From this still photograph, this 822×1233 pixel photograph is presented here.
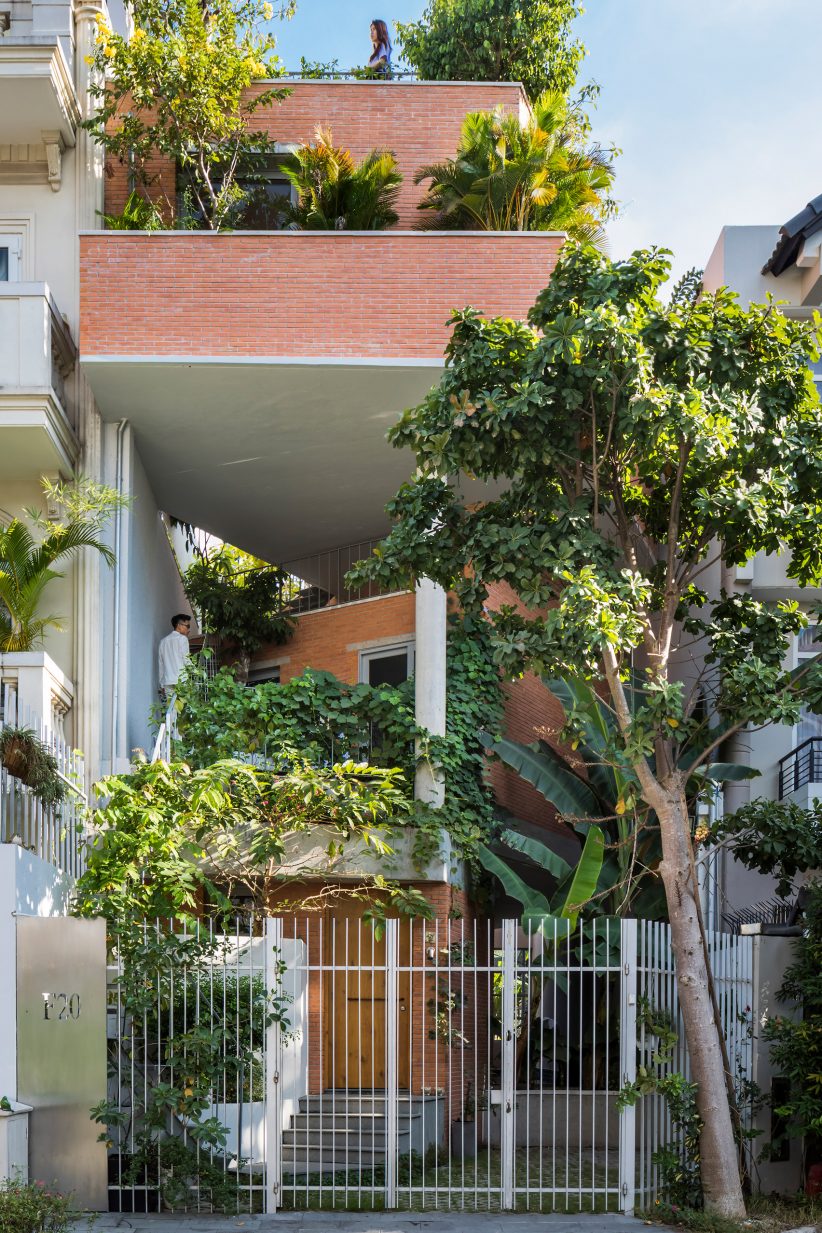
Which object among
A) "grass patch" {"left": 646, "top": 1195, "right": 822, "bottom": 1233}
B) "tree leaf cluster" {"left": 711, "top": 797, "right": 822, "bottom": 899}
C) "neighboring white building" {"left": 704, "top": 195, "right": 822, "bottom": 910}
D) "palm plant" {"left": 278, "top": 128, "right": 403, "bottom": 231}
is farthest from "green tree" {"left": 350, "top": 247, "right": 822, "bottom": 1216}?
"palm plant" {"left": 278, "top": 128, "right": 403, "bottom": 231}

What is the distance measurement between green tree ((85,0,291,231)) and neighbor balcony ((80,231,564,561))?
1.41 meters

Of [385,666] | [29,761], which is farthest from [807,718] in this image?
[29,761]

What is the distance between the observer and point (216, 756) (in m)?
16.0

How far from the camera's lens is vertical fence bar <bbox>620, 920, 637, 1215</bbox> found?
41.9ft

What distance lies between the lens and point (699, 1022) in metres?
12.4

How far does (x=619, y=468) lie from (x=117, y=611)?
6298 mm

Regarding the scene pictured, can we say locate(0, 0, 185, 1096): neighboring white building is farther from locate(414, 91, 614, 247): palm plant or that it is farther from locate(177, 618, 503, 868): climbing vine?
locate(414, 91, 614, 247): palm plant

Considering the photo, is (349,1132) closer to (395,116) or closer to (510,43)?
(395,116)

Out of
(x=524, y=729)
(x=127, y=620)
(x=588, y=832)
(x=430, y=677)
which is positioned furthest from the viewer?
(x=524, y=729)

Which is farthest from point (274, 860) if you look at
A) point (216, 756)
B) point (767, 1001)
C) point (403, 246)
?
point (403, 246)

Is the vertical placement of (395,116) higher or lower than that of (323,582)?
higher

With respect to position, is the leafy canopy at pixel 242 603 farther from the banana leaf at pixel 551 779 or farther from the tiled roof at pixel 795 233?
the tiled roof at pixel 795 233

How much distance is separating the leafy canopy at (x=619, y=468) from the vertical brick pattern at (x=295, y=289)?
344 cm

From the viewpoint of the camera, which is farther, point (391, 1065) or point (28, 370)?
point (28, 370)
